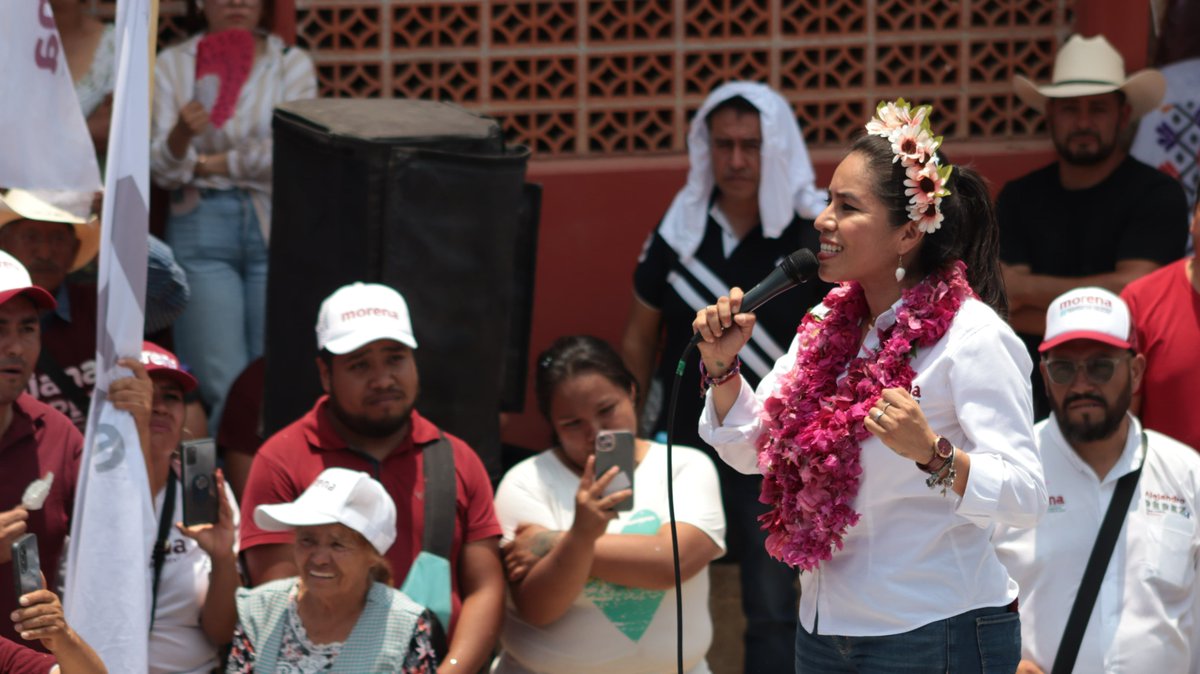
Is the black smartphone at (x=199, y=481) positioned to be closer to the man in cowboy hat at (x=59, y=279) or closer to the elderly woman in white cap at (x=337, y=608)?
the elderly woman in white cap at (x=337, y=608)

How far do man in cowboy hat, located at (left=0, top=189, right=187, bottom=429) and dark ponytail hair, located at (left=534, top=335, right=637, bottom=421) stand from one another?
141cm

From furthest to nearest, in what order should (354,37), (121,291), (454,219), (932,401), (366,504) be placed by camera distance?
(354,37)
(454,219)
(366,504)
(121,291)
(932,401)

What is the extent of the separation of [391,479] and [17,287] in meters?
1.18

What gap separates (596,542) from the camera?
4.99 m

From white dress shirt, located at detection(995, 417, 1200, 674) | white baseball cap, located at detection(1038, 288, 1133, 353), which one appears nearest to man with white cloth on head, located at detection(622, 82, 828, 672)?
white baseball cap, located at detection(1038, 288, 1133, 353)

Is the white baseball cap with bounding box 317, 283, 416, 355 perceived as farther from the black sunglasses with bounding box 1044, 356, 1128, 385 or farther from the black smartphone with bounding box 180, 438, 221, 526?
the black sunglasses with bounding box 1044, 356, 1128, 385

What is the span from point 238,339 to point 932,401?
362cm

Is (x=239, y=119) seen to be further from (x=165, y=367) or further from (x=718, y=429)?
(x=718, y=429)

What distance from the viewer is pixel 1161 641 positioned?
4.82 metres

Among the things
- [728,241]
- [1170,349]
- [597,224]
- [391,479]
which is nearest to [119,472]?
[391,479]

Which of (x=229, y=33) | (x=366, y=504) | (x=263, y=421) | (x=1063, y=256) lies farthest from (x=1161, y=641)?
(x=229, y=33)

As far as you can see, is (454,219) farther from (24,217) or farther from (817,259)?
(817,259)

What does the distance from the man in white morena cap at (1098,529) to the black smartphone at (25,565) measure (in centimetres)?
264

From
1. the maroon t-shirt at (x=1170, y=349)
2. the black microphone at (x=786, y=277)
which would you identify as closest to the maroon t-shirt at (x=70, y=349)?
the black microphone at (x=786, y=277)
